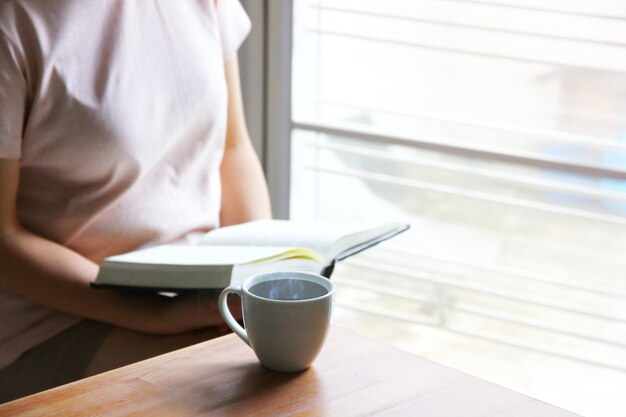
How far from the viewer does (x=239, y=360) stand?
84 centimetres

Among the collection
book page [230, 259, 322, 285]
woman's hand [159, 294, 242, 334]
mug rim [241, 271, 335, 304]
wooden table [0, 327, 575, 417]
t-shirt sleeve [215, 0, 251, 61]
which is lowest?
woman's hand [159, 294, 242, 334]

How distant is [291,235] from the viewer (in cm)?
111

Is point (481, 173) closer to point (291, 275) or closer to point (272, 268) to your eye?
point (272, 268)

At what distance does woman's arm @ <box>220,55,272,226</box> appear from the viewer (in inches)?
55.2

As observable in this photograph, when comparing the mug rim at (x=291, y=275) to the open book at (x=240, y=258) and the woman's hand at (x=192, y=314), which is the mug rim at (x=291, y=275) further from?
the woman's hand at (x=192, y=314)

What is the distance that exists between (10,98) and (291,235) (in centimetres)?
39

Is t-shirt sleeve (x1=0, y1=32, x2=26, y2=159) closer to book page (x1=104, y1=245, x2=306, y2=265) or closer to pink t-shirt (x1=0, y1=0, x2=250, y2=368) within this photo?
pink t-shirt (x1=0, y1=0, x2=250, y2=368)

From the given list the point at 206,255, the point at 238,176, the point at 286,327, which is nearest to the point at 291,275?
the point at 286,327

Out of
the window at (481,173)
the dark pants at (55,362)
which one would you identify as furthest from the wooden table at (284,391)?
the window at (481,173)

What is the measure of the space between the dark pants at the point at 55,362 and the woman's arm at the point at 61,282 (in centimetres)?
3

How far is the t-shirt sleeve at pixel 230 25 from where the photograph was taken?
1.42m

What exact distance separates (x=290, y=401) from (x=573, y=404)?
2.91 ft

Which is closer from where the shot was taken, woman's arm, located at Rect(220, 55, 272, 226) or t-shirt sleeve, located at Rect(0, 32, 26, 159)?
t-shirt sleeve, located at Rect(0, 32, 26, 159)

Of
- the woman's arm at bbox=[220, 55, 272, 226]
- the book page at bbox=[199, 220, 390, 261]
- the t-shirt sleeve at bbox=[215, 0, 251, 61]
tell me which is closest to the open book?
the book page at bbox=[199, 220, 390, 261]
